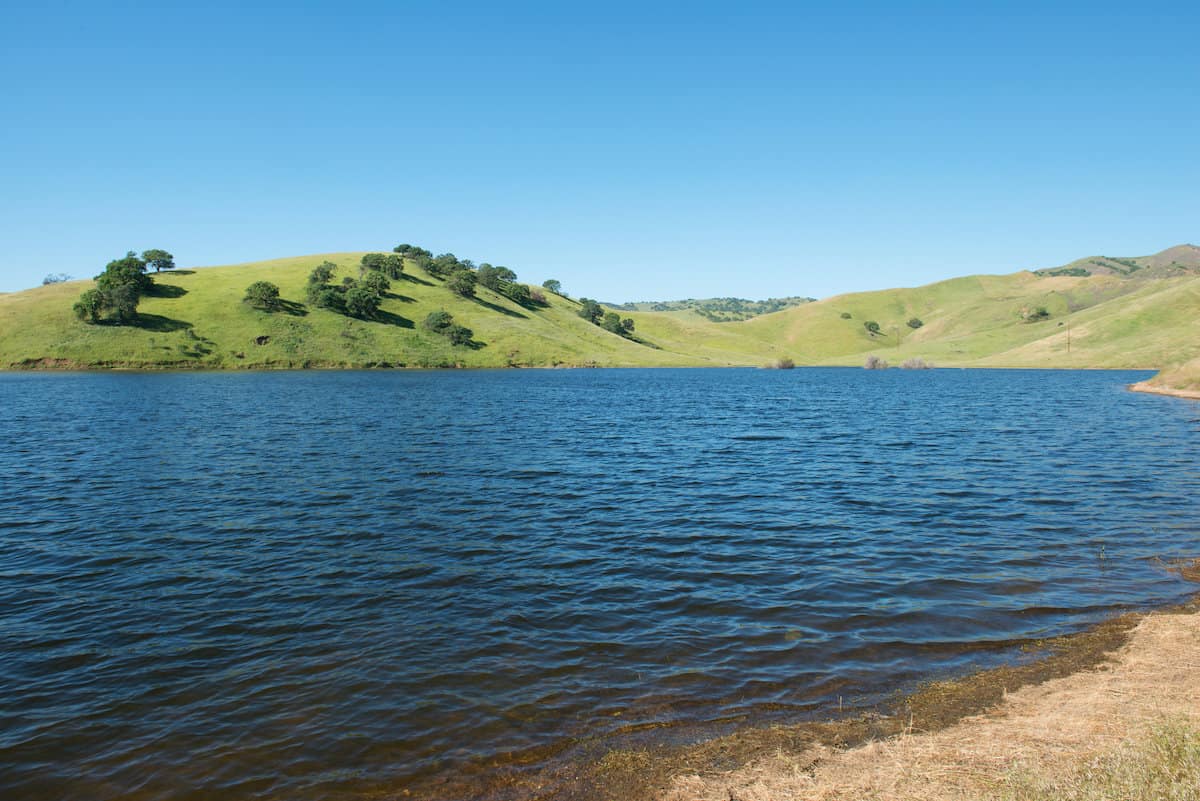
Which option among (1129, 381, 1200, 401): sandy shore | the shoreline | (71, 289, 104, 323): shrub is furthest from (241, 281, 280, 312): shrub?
the shoreline

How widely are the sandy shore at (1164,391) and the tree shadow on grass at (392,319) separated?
483 feet

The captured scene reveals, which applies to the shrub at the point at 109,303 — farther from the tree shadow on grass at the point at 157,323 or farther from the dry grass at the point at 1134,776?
the dry grass at the point at 1134,776

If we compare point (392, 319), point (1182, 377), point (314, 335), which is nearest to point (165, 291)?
point (314, 335)

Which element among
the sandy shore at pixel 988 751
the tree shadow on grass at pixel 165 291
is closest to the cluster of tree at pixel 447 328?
the tree shadow on grass at pixel 165 291

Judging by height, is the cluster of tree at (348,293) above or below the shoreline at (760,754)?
above

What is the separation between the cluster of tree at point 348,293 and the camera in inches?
6663

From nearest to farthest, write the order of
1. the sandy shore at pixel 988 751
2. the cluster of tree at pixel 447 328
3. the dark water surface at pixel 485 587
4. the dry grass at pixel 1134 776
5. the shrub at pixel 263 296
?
the dry grass at pixel 1134 776 < the sandy shore at pixel 988 751 < the dark water surface at pixel 485 587 < the shrub at pixel 263 296 < the cluster of tree at pixel 447 328

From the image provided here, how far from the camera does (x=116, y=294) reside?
14412 cm

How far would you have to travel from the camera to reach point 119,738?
12.0 metres

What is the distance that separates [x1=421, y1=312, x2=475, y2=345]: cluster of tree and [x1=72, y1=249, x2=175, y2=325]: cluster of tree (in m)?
63.4

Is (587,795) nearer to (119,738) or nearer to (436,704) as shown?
(436,704)

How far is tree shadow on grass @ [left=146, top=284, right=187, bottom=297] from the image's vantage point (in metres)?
163

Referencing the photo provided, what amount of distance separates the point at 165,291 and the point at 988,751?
193539 mm

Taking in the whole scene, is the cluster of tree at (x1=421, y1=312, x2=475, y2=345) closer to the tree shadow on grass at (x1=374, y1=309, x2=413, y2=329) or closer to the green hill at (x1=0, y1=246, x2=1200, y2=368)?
the green hill at (x1=0, y1=246, x2=1200, y2=368)
